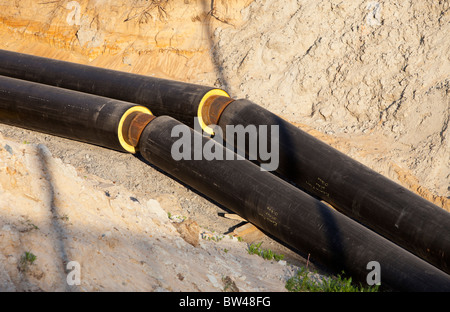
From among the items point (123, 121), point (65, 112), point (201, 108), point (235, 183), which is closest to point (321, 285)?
point (235, 183)

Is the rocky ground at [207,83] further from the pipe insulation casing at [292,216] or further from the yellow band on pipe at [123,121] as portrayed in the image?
the pipe insulation casing at [292,216]

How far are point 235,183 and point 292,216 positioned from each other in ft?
2.99

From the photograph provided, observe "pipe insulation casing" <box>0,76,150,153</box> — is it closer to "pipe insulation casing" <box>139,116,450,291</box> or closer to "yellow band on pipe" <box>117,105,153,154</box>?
"yellow band on pipe" <box>117,105,153,154</box>

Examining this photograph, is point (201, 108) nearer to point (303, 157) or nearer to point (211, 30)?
point (303, 157)

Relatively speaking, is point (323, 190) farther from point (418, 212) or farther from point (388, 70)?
point (388, 70)

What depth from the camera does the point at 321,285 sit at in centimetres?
457

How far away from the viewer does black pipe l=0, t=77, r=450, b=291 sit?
4.69 meters

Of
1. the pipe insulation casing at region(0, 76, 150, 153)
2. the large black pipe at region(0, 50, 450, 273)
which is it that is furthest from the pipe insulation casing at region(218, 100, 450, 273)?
the pipe insulation casing at region(0, 76, 150, 153)

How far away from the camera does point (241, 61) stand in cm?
992

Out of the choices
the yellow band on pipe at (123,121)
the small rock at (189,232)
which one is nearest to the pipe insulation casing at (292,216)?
the yellow band on pipe at (123,121)

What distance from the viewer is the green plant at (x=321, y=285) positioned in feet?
14.5

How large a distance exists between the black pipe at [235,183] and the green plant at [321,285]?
19 cm
